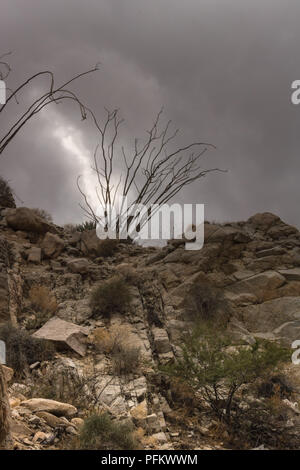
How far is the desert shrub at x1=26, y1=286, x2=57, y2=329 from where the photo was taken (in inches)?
325

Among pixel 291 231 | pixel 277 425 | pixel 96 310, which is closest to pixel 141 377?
pixel 277 425

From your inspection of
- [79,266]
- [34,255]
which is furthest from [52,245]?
[79,266]

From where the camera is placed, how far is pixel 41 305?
9.01 m

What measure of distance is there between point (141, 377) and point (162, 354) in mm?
926

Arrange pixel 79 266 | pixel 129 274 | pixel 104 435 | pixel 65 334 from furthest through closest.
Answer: pixel 79 266
pixel 129 274
pixel 65 334
pixel 104 435

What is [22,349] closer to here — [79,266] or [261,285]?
[79,266]

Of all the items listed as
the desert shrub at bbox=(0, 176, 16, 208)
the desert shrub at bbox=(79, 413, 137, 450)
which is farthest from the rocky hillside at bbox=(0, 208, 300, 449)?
the desert shrub at bbox=(0, 176, 16, 208)

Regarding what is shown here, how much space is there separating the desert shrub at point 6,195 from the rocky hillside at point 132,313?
6.28ft

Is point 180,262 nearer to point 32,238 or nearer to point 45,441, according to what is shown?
point 32,238

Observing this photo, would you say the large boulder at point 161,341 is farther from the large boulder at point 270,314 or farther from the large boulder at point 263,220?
the large boulder at point 263,220

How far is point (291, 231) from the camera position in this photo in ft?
42.7

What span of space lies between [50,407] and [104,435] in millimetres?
939

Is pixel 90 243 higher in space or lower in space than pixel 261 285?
higher

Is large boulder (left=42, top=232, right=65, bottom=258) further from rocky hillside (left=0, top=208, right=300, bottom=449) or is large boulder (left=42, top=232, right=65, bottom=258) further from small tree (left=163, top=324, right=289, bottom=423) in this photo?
small tree (left=163, top=324, right=289, bottom=423)
